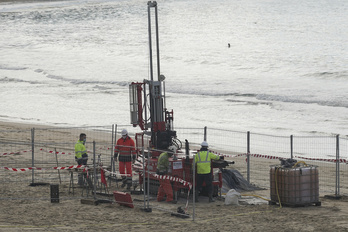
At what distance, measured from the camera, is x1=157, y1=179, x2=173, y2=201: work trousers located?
14727 millimetres

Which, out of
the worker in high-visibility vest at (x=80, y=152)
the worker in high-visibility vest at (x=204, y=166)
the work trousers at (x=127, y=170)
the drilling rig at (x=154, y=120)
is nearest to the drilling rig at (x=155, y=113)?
the drilling rig at (x=154, y=120)

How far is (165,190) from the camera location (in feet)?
48.6

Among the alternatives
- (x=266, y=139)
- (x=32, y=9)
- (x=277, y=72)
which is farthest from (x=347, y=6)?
(x=266, y=139)

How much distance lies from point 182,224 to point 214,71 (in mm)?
47247

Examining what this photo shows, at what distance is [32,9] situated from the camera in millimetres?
130875

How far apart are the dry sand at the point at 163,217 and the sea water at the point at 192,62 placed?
14122mm

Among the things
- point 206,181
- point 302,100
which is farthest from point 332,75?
point 206,181

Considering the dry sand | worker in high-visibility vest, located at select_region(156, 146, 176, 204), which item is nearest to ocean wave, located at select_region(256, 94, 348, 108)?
the dry sand

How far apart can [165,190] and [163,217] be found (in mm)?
1740

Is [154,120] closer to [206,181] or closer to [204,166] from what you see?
[204,166]

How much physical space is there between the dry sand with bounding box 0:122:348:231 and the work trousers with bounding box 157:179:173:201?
0.21m

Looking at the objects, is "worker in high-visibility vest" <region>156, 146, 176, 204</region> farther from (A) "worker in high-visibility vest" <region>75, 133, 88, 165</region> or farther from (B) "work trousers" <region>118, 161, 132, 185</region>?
(A) "worker in high-visibility vest" <region>75, 133, 88, 165</region>

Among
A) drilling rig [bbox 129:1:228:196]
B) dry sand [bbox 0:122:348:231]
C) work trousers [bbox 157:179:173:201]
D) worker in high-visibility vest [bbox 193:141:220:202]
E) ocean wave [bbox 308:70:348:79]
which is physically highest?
ocean wave [bbox 308:70:348:79]

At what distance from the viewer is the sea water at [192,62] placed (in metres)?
33.6
